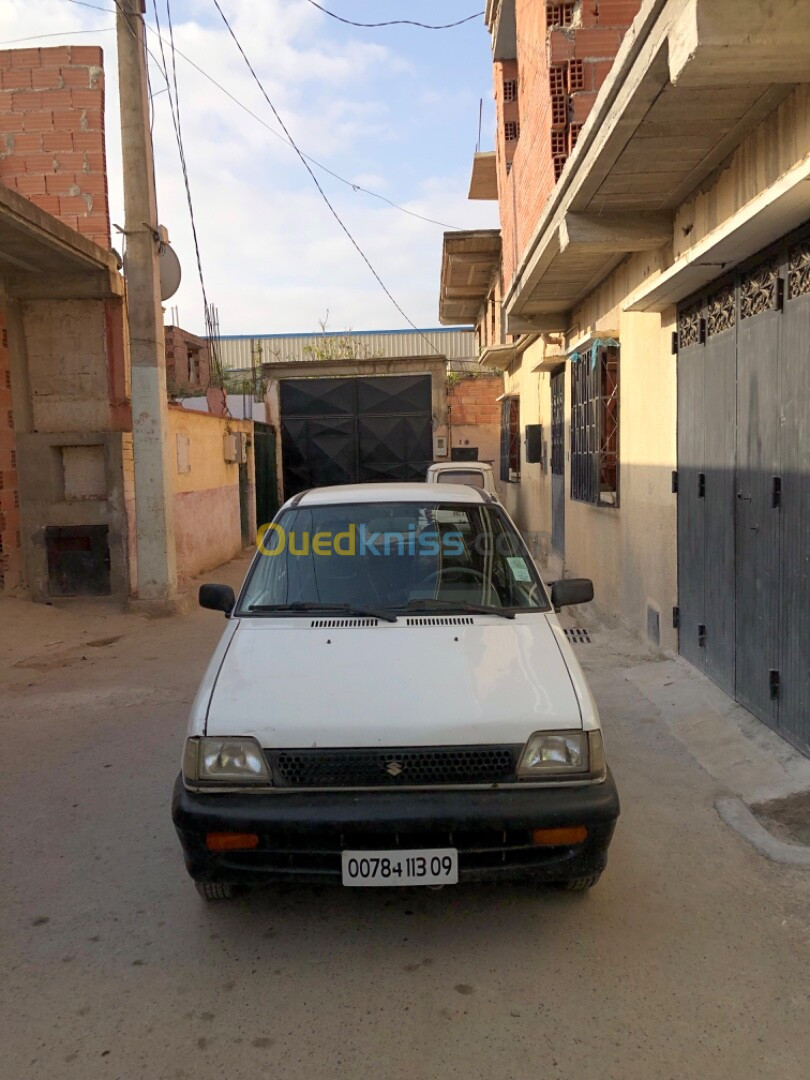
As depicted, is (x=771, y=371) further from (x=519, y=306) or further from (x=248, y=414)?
(x=248, y=414)

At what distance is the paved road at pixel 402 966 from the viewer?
245cm

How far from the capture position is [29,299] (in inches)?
396

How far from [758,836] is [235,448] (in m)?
12.0

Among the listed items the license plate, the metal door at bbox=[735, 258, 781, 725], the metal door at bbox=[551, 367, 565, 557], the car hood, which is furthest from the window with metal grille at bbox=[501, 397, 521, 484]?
the license plate


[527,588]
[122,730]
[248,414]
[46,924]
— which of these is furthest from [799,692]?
[248,414]

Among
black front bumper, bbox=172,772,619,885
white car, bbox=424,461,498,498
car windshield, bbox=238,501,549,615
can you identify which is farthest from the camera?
white car, bbox=424,461,498,498

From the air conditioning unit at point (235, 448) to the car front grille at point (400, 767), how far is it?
1182cm

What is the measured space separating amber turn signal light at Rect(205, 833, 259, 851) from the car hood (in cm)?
32

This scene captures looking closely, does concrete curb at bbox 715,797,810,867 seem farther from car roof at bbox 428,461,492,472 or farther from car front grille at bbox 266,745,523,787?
car roof at bbox 428,461,492,472

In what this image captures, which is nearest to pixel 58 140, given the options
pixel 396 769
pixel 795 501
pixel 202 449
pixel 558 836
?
pixel 202 449

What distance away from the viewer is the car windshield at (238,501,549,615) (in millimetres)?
3971

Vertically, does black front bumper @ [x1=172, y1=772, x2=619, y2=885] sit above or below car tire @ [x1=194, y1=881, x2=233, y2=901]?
above

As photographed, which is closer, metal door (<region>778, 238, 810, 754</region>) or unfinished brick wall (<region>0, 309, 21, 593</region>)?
metal door (<region>778, 238, 810, 754</region>)

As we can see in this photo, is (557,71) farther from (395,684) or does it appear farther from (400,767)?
(400,767)
